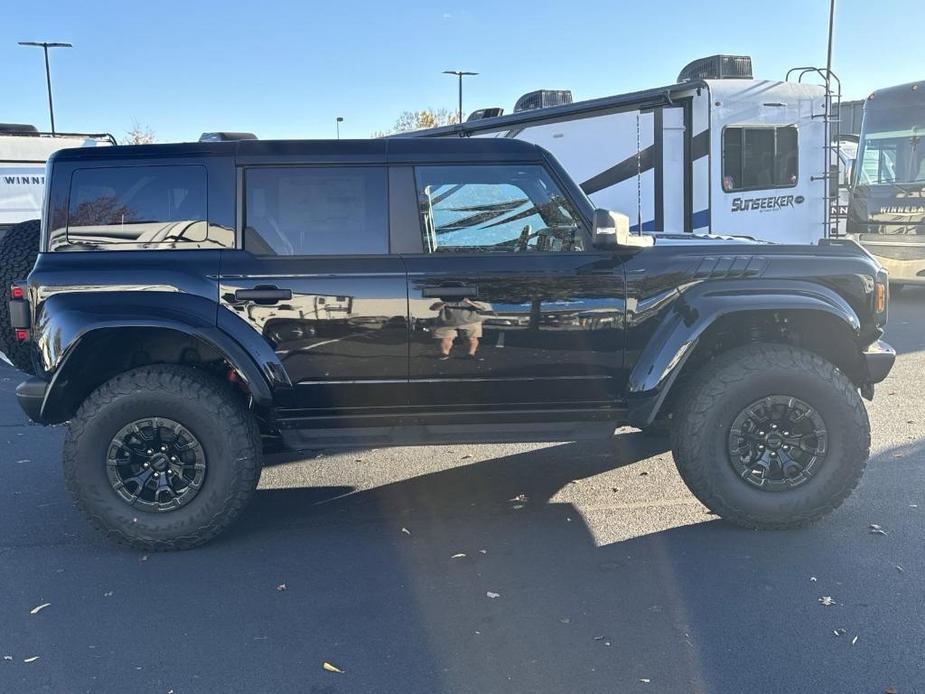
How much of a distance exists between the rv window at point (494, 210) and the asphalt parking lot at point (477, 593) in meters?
1.50

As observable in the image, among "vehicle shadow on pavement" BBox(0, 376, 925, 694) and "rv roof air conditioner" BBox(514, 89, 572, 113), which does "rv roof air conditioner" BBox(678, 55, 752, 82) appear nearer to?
"rv roof air conditioner" BBox(514, 89, 572, 113)

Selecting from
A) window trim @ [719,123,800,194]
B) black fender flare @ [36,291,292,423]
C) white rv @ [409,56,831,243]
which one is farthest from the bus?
black fender flare @ [36,291,292,423]

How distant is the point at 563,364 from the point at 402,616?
4.77ft

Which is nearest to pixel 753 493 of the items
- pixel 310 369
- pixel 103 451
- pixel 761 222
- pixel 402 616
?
pixel 402 616

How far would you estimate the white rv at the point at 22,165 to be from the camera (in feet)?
45.0

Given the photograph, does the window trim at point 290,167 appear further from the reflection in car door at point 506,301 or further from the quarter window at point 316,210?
the reflection in car door at point 506,301

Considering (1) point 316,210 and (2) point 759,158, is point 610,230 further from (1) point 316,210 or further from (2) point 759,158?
(2) point 759,158

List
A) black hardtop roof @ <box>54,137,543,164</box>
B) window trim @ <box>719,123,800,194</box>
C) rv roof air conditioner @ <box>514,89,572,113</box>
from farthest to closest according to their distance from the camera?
rv roof air conditioner @ <box>514,89,572,113</box>
window trim @ <box>719,123,800,194</box>
black hardtop roof @ <box>54,137,543,164</box>

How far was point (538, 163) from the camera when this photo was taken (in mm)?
4109

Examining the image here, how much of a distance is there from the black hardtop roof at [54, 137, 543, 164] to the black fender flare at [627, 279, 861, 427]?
3.54 feet

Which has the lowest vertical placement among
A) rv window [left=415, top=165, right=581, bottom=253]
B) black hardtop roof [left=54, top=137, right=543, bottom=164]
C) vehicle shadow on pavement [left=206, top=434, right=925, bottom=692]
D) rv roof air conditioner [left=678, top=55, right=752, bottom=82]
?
vehicle shadow on pavement [left=206, top=434, right=925, bottom=692]

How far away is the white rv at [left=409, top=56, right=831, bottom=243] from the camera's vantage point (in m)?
9.58

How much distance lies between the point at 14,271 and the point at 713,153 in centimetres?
775

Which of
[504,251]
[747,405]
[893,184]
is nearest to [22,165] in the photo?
[504,251]
